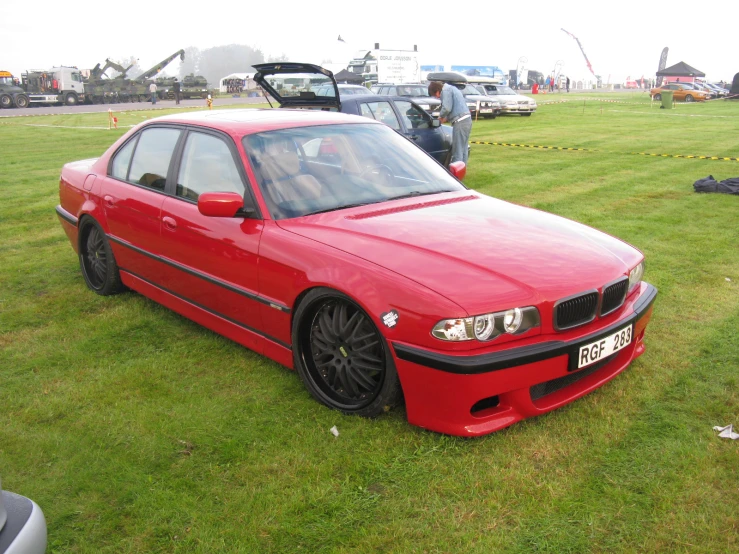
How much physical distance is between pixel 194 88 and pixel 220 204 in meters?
53.1

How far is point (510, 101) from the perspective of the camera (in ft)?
92.1

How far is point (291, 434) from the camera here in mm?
3320

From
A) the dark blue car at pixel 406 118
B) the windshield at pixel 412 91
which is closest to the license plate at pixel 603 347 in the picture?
the dark blue car at pixel 406 118

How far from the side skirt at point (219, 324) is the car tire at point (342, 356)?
189mm

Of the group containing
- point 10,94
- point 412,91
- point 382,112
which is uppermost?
point 10,94

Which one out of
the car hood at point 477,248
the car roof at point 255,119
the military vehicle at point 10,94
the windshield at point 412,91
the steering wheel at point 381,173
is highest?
the military vehicle at point 10,94

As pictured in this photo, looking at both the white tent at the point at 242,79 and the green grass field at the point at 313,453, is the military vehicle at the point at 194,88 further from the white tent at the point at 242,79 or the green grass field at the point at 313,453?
the green grass field at the point at 313,453

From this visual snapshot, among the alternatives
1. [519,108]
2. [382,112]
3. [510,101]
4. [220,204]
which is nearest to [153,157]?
[220,204]

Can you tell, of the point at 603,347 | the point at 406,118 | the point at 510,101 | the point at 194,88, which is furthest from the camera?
the point at 194,88

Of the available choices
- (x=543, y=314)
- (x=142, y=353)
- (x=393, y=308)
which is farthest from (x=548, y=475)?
(x=142, y=353)

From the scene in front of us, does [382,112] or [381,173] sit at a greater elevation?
[382,112]

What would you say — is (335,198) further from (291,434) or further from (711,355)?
(711,355)

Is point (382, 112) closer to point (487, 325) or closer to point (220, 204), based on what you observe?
point (220, 204)

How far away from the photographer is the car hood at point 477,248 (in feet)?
9.98
